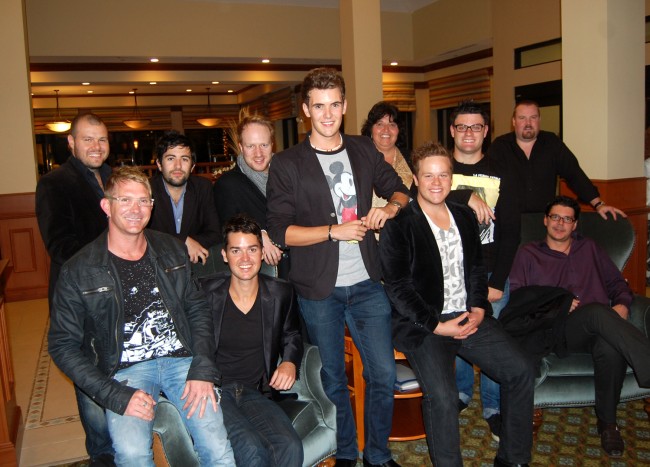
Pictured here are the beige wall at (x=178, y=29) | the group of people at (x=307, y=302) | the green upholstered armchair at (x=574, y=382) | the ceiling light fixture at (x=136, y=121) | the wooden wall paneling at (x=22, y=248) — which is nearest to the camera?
the group of people at (x=307, y=302)

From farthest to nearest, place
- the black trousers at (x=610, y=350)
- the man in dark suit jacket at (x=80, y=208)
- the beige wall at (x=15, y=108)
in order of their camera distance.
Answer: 1. the beige wall at (x=15, y=108)
2. the black trousers at (x=610, y=350)
3. the man in dark suit jacket at (x=80, y=208)

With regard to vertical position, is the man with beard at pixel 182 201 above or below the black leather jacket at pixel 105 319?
above

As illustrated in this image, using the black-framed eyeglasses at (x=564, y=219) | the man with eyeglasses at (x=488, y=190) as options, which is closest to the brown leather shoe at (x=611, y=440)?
the man with eyeglasses at (x=488, y=190)

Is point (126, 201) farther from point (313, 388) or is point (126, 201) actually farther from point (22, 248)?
point (22, 248)

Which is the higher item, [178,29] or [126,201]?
[178,29]

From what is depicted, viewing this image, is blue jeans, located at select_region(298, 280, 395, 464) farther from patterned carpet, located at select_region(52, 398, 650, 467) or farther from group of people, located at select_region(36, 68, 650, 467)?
patterned carpet, located at select_region(52, 398, 650, 467)

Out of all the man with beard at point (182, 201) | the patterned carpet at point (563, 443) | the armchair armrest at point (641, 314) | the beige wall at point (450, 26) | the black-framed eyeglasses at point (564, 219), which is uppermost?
the beige wall at point (450, 26)

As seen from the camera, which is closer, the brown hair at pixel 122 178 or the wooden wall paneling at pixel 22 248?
the brown hair at pixel 122 178

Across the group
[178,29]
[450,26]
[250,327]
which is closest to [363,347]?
[250,327]

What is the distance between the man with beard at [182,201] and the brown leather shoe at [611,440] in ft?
6.89

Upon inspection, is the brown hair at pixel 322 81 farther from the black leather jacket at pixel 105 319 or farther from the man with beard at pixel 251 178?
the black leather jacket at pixel 105 319

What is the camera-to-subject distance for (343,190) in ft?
7.42

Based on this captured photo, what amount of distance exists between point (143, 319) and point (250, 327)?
432 mm

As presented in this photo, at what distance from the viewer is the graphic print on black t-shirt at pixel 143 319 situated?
2117 millimetres
